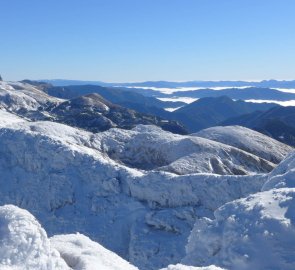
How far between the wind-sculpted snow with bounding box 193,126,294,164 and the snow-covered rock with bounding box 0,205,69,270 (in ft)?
165

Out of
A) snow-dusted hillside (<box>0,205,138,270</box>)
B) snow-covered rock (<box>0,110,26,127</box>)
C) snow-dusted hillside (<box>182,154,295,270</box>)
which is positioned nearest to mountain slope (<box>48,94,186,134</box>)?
snow-covered rock (<box>0,110,26,127</box>)

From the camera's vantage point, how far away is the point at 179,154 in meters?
51.8

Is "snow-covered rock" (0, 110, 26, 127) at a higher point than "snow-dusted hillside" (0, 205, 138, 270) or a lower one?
lower

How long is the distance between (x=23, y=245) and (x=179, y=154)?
4191cm

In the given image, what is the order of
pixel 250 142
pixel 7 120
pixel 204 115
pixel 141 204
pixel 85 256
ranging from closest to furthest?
pixel 85 256 < pixel 141 204 < pixel 250 142 < pixel 7 120 < pixel 204 115

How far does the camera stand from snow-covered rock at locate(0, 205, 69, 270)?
10.0m

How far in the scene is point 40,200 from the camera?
107 feet

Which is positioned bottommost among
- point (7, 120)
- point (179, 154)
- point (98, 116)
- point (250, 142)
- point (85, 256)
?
point (250, 142)

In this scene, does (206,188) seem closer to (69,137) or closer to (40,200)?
(40,200)

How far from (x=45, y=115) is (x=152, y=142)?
40938 millimetres

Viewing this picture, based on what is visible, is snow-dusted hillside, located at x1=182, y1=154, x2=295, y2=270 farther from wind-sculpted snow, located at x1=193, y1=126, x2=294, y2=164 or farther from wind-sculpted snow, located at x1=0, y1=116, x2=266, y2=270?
wind-sculpted snow, located at x1=193, y1=126, x2=294, y2=164

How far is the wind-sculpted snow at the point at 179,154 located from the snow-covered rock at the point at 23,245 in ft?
115

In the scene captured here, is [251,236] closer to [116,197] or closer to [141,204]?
[141,204]

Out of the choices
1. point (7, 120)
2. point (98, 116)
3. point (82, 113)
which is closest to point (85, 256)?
point (7, 120)
